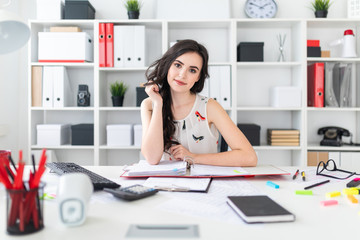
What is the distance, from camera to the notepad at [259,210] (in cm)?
76

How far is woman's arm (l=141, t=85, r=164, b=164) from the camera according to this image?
1.51 m

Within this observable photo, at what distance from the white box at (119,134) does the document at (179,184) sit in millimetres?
1748

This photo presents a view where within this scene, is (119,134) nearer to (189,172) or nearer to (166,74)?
(166,74)

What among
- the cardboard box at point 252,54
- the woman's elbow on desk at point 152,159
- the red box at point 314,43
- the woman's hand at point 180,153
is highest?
the red box at point 314,43

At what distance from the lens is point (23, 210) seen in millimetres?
687

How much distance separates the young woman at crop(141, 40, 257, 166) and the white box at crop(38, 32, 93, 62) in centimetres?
127

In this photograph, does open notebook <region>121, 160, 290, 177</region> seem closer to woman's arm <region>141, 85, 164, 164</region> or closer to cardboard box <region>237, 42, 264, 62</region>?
woman's arm <region>141, 85, 164, 164</region>

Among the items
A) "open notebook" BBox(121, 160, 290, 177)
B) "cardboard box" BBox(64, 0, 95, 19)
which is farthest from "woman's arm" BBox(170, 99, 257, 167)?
"cardboard box" BBox(64, 0, 95, 19)

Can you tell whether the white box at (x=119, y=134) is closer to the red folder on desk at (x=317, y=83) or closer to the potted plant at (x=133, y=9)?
the potted plant at (x=133, y=9)

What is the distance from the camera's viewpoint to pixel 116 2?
3.19 meters

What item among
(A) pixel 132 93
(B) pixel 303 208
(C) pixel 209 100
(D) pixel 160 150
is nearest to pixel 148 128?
(D) pixel 160 150

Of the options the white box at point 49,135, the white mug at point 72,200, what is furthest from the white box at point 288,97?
the white mug at point 72,200

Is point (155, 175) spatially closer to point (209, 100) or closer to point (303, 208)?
point (303, 208)

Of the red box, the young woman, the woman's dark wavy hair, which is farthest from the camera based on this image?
the red box
